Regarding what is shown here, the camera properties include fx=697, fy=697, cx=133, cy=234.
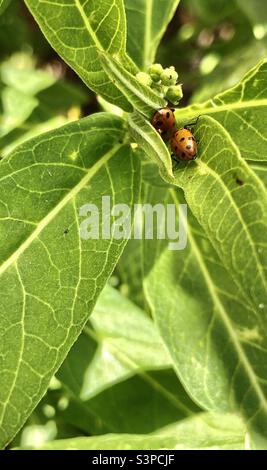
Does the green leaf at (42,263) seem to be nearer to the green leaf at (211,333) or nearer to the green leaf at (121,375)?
the green leaf at (211,333)

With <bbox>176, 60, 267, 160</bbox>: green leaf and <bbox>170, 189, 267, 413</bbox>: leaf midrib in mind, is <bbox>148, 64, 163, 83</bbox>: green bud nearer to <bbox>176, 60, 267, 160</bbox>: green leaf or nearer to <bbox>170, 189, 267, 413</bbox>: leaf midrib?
<bbox>176, 60, 267, 160</bbox>: green leaf

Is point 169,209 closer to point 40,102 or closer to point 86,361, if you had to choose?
point 86,361

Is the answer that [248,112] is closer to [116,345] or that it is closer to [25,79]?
[116,345]

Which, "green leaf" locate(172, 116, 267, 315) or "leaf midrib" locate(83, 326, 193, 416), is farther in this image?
"leaf midrib" locate(83, 326, 193, 416)

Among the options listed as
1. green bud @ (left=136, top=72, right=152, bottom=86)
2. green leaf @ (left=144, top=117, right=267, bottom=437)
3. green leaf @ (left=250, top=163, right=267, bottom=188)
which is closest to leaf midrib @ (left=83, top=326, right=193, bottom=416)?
green leaf @ (left=144, top=117, right=267, bottom=437)
